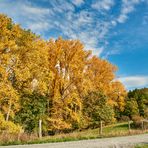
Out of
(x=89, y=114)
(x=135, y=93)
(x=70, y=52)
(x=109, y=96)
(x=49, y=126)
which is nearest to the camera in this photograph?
(x=49, y=126)

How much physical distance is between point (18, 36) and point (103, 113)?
72.6 feet

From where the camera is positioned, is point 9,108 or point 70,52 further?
point 70,52

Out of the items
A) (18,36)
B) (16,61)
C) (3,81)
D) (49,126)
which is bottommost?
(49,126)

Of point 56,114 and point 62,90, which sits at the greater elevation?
point 62,90

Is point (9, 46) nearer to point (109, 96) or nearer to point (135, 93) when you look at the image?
point (109, 96)

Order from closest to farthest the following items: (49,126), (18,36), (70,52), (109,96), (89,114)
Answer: (18,36), (49,126), (70,52), (89,114), (109,96)

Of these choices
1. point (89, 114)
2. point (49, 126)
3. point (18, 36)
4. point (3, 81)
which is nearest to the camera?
point (3, 81)

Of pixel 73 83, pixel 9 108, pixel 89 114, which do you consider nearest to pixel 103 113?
pixel 89 114

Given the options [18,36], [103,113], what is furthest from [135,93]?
[18,36]

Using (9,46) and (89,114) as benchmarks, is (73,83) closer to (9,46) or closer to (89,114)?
(89,114)

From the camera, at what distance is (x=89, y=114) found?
45.5 meters

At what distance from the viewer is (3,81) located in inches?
1089

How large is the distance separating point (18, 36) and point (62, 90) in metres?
11.2

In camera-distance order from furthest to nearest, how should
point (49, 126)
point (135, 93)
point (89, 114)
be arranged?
point (135, 93)
point (89, 114)
point (49, 126)
